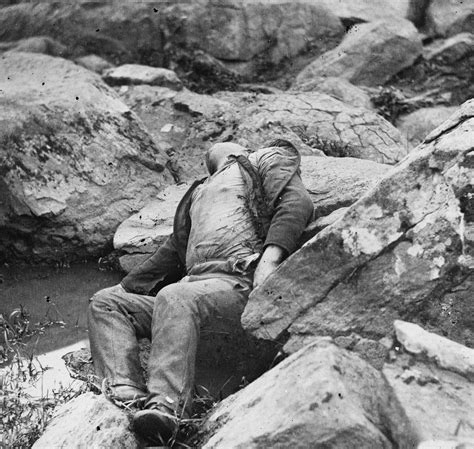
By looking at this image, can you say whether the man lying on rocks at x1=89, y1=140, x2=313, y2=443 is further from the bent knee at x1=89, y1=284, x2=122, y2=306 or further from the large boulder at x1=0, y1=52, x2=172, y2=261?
the large boulder at x1=0, y1=52, x2=172, y2=261

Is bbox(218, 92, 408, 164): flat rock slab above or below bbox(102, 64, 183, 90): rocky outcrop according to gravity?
below

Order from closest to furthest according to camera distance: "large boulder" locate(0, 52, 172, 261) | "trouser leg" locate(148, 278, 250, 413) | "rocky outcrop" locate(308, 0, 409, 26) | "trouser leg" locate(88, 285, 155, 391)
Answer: "trouser leg" locate(148, 278, 250, 413), "trouser leg" locate(88, 285, 155, 391), "large boulder" locate(0, 52, 172, 261), "rocky outcrop" locate(308, 0, 409, 26)

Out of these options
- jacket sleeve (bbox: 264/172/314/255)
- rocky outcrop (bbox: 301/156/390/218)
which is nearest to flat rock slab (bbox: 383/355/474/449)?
jacket sleeve (bbox: 264/172/314/255)

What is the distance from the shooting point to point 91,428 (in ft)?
14.0

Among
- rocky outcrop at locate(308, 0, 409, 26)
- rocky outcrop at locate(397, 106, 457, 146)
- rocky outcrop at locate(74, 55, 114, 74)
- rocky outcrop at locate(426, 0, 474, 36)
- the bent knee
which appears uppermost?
the bent knee

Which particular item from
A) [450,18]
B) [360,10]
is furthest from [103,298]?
[450,18]

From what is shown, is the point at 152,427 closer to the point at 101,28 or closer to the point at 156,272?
the point at 156,272

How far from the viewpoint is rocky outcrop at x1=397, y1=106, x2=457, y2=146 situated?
9.54 m

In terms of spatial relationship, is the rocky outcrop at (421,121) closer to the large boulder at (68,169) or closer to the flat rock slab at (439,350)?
the large boulder at (68,169)

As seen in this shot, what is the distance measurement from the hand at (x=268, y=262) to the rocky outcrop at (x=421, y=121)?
4.55m

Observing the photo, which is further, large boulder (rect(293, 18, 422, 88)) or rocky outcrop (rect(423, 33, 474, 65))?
rocky outcrop (rect(423, 33, 474, 65))

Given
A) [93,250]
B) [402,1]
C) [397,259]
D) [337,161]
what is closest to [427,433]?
[397,259]

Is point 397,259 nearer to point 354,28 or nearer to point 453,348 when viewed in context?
point 453,348

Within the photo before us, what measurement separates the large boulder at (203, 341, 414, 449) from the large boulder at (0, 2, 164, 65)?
7.22 m
